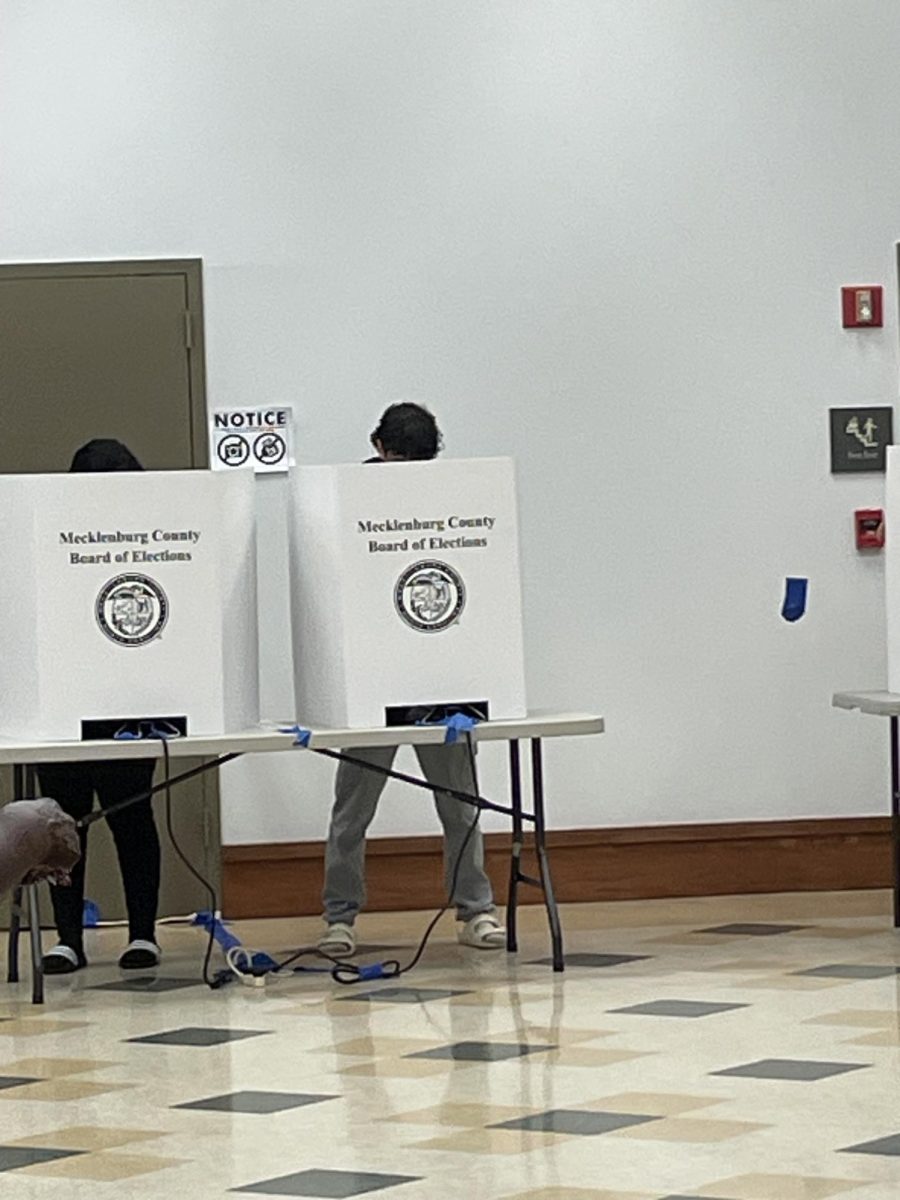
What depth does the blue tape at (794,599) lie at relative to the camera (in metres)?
6.32

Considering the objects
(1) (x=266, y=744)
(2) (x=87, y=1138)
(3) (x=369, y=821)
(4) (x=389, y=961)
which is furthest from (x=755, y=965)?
(2) (x=87, y=1138)

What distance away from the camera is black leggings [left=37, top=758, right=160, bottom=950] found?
18.5ft

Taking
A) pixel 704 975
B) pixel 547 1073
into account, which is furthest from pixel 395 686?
pixel 547 1073

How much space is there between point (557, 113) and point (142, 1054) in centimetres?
337

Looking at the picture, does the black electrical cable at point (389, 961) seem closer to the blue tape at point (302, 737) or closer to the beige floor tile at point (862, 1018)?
the blue tape at point (302, 737)

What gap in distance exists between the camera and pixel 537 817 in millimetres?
5438

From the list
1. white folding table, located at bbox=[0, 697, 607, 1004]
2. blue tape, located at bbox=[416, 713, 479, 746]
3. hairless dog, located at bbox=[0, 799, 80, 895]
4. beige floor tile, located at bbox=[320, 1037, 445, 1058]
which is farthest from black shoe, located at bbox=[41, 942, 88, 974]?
hairless dog, located at bbox=[0, 799, 80, 895]

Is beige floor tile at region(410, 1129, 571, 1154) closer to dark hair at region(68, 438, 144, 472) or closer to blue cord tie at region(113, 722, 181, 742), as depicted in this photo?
blue cord tie at region(113, 722, 181, 742)

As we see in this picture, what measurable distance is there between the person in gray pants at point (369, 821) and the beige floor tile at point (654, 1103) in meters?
2.03

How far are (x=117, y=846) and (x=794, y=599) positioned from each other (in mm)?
2004

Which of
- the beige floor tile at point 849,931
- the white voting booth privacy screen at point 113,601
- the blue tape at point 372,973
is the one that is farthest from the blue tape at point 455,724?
the beige floor tile at point 849,931

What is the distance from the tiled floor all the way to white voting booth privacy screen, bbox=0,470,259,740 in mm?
667

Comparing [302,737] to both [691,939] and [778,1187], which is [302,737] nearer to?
[691,939]

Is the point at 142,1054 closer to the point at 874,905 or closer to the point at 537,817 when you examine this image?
the point at 537,817
